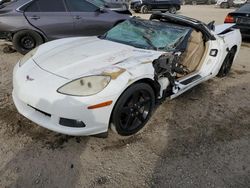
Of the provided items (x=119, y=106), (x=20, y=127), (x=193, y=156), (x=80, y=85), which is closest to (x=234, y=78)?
(x=193, y=156)

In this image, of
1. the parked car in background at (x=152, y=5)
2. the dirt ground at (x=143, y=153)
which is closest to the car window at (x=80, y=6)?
the dirt ground at (x=143, y=153)

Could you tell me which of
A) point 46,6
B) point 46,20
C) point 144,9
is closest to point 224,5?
point 144,9

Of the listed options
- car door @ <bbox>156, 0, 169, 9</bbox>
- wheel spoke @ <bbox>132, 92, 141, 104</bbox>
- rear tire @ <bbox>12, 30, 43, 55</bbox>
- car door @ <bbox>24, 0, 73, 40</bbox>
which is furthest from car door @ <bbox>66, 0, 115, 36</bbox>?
car door @ <bbox>156, 0, 169, 9</bbox>

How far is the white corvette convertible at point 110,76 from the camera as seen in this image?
8.79 ft

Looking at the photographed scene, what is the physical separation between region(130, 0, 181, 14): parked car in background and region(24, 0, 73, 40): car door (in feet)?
39.9

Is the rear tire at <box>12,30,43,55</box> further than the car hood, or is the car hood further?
the rear tire at <box>12,30,43,55</box>

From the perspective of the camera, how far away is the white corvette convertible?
2.68 metres

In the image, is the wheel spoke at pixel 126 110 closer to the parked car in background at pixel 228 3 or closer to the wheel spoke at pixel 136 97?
the wheel spoke at pixel 136 97

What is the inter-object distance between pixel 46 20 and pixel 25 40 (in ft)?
2.34

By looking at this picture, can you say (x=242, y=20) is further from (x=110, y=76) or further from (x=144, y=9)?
(x=144, y=9)

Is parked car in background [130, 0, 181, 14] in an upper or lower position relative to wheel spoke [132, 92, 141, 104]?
lower

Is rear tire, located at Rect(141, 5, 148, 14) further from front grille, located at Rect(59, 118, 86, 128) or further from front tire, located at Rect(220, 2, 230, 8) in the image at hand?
front grille, located at Rect(59, 118, 86, 128)

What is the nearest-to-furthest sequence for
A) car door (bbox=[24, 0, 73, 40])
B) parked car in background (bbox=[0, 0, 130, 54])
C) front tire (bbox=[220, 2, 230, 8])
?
parked car in background (bbox=[0, 0, 130, 54]) < car door (bbox=[24, 0, 73, 40]) < front tire (bbox=[220, 2, 230, 8])

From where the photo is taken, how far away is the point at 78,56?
129 inches
